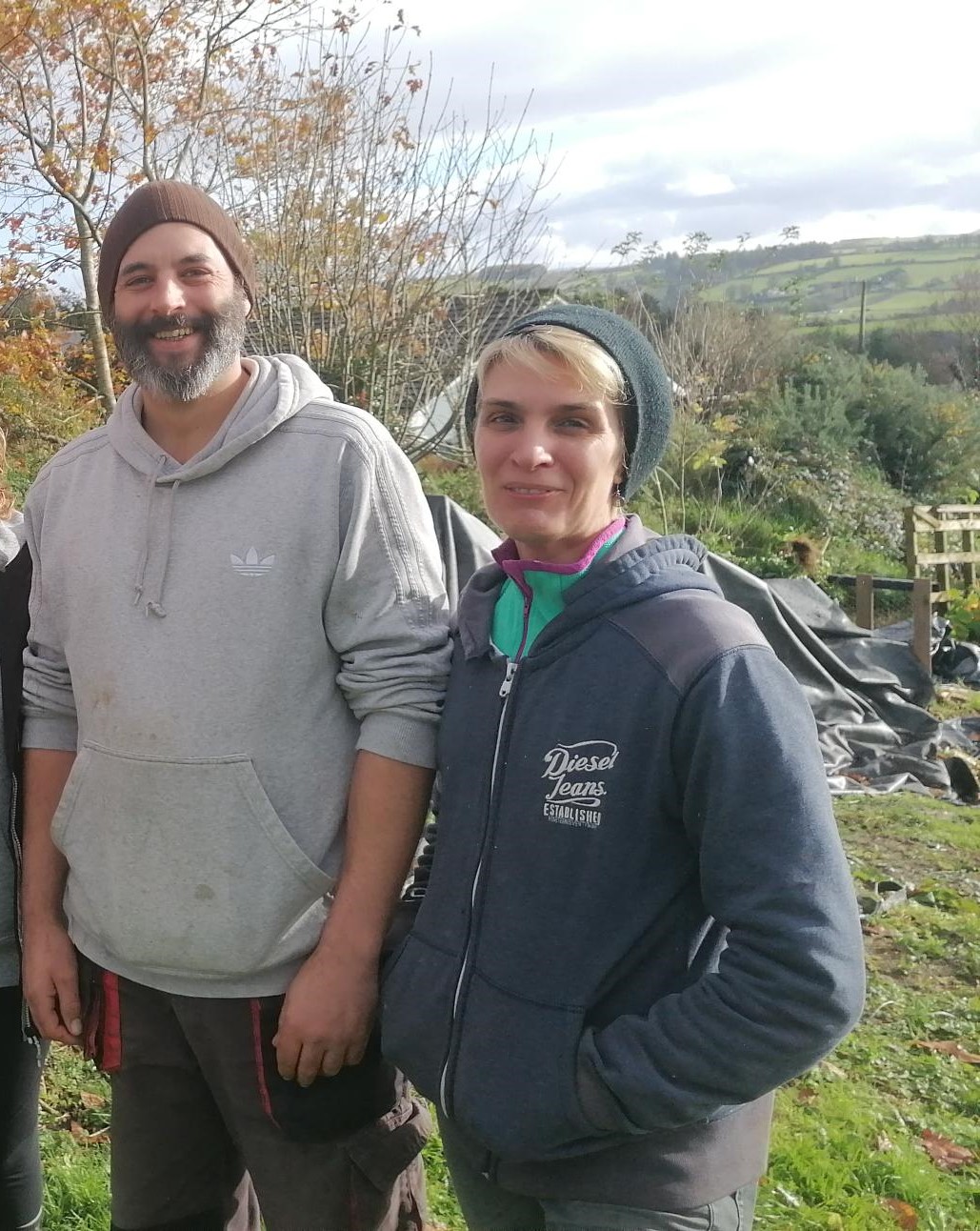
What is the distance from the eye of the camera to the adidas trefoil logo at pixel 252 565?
195 centimetres

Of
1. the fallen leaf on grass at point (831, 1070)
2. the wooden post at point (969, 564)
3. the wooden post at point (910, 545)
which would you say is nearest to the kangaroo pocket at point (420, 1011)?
the fallen leaf on grass at point (831, 1070)

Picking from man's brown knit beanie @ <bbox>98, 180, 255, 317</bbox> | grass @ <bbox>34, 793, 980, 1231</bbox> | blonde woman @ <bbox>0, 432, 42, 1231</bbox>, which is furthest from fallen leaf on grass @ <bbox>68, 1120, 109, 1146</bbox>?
man's brown knit beanie @ <bbox>98, 180, 255, 317</bbox>

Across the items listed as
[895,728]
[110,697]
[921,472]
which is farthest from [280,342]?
[921,472]

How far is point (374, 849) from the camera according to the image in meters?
1.93

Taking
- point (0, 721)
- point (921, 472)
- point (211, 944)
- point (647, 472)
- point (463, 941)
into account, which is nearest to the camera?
point (463, 941)

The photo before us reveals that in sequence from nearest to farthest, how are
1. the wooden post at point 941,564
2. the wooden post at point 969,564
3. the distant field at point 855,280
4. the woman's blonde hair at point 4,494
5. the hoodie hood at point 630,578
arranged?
the hoodie hood at point 630,578
the woman's blonde hair at point 4,494
the wooden post at point 941,564
the wooden post at point 969,564
the distant field at point 855,280

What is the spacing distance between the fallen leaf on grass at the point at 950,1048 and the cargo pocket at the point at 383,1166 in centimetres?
301

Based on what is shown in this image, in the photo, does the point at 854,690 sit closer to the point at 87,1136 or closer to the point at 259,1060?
the point at 87,1136

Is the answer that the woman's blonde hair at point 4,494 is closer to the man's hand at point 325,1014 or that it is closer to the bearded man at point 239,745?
the bearded man at point 239,745

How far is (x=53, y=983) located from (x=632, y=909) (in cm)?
127

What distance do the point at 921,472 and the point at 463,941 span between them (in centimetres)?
2279

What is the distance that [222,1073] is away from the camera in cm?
201

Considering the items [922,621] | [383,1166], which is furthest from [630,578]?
[922,621]

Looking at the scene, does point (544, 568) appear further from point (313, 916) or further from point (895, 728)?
point (895, 728)
